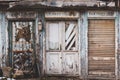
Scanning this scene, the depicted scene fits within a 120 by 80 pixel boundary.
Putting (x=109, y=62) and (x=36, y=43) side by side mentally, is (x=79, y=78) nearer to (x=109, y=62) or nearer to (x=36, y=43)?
(x=109, y=62)

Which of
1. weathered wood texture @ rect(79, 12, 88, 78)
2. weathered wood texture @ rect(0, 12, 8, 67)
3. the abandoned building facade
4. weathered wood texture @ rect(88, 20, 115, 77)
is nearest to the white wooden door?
the abandoned building facade

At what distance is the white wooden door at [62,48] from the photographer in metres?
14.9

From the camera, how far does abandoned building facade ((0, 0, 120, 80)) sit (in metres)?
14.5


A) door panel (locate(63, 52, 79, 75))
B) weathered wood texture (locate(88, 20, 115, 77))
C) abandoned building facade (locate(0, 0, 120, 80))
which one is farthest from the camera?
door panel (locate(63, 52, 79, 75))

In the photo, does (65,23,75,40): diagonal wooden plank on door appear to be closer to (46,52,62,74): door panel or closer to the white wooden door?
the white wooden door

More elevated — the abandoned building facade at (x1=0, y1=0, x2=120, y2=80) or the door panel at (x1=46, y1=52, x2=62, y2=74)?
the abandoned building facade at (x1=0, y1=0, x2=120, y2=80)

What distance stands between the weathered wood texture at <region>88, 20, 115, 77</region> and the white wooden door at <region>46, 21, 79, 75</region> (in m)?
0.70

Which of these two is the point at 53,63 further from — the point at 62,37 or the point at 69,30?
the point at 69,30

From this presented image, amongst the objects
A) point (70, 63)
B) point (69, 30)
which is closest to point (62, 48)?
point (70, 63)

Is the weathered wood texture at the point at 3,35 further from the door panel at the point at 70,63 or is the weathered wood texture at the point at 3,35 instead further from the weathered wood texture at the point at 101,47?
the weathered wood texture at the point at 101,47

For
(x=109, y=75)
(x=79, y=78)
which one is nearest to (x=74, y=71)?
(x=79, y=78)

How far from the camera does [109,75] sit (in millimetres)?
14555

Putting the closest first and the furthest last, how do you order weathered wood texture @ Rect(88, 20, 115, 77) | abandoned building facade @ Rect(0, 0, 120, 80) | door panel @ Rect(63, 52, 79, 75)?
abandoned building facade @ Rect(0, 0, 120, 80)
weathered wood texture @ Rect(88, 20, 115, 77)
door panel @ Rect(63, 52, 79, 75)

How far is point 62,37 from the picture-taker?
48.8 feet
